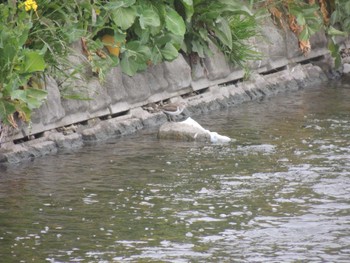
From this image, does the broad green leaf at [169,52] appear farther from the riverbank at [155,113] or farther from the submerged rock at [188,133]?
the submerged rock at [188,133]

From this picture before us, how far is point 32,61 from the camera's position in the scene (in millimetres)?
10289

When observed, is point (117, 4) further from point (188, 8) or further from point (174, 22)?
point (188, 8)

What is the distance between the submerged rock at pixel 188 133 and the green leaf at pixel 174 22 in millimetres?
Answer: 1000

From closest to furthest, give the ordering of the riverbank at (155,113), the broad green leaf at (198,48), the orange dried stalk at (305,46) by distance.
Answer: the riverbank at (155,113)
the broad green leaf at (198,48)
the orange dried stalk at (305,46)

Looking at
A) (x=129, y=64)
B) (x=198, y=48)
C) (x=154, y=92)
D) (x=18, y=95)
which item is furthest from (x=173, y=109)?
(x=18, y=95)

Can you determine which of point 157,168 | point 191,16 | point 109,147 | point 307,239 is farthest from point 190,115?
point 307,239

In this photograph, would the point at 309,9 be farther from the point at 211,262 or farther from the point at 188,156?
the point at 211,262

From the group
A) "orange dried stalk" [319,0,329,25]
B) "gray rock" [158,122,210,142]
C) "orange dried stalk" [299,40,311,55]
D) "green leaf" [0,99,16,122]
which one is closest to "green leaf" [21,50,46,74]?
"green leaf" [0,99,16,122]

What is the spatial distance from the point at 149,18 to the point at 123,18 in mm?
346

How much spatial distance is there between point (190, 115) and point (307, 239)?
522cm

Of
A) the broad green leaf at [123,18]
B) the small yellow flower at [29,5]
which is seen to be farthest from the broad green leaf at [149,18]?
the small yellow flower at [29,5]

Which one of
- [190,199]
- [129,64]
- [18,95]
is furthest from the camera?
[129,64]

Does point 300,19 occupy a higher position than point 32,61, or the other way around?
point 32,61

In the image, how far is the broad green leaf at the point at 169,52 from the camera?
486 inches
